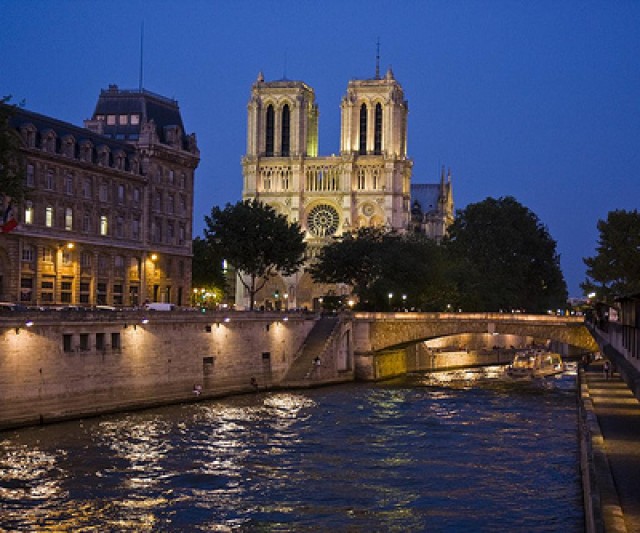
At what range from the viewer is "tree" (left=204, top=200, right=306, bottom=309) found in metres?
100

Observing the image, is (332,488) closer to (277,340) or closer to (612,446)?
(612,446)

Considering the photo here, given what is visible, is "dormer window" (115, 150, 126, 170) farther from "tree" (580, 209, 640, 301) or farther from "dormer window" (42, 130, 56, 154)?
"tree" (580, 209, 640, 301)

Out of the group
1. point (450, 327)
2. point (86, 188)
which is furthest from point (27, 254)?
point (450, 327)

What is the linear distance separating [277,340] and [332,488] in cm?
4417

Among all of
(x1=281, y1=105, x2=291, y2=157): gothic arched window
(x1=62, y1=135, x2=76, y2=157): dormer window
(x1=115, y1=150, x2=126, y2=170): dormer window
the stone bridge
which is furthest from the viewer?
(x1=281, y1=105, x2=291, y2=157): gothic arched window

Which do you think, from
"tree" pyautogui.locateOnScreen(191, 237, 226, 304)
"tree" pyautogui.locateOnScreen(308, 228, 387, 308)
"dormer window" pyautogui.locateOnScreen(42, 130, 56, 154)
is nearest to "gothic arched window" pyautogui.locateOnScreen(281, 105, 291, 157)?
"tree" pyautogui.locateOnScreen(191, 237, 226, 304)

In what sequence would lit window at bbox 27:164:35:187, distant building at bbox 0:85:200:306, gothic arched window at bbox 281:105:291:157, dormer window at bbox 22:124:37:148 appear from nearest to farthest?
dormer window at bbox 22:124:37:148 < lit window at bbox 27:164:35:187 < distant building at bbox 0:85:200:306 < gothic arched window at bbox 281:105:291:157

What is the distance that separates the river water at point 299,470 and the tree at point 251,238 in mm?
31525

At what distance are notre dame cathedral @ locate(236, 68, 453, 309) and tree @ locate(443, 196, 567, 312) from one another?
58.1 feet

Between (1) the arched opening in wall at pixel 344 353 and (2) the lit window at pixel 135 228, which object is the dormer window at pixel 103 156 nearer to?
(2) the lit window at pixel 135 228

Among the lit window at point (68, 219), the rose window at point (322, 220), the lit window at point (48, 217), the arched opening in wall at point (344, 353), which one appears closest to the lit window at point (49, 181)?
the lit window at point (48, 217)

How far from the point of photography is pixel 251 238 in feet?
330

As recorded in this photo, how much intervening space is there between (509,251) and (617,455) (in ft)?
355

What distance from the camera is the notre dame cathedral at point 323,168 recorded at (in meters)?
165
